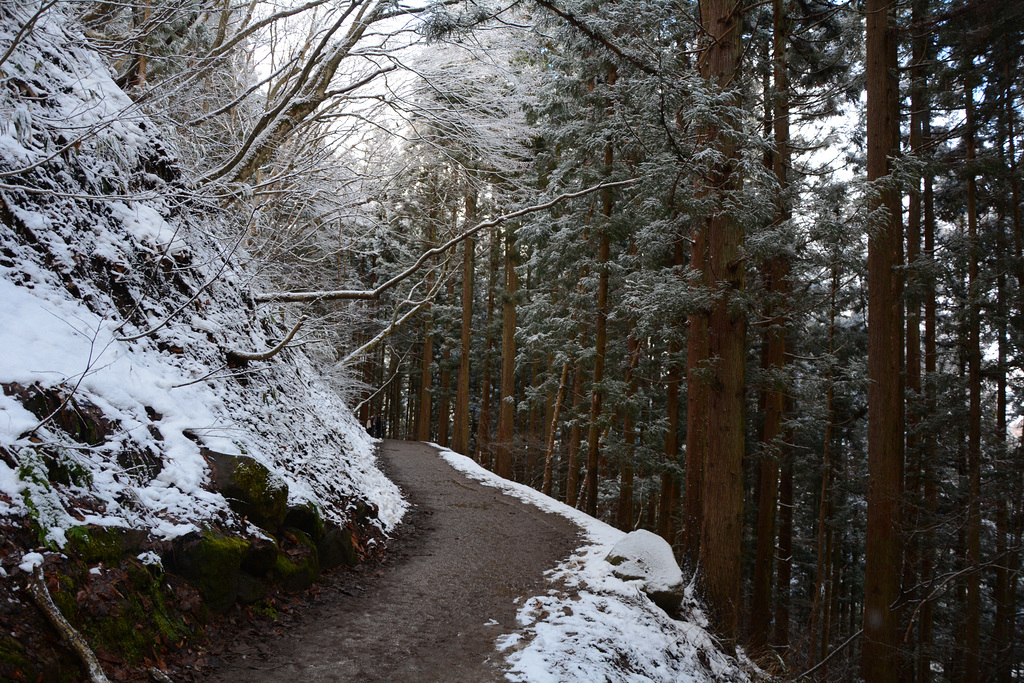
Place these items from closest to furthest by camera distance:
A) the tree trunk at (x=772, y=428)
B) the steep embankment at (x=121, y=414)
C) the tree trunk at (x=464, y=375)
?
the steep embankment at (x=121, y=414), the tree trunk at (x=772, y=428), the tree trunk at (x=464, y=375)

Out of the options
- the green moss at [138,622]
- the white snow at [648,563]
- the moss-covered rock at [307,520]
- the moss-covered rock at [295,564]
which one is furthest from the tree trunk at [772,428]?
the green moss at [138,622]

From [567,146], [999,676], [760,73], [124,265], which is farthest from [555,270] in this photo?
[999,676]

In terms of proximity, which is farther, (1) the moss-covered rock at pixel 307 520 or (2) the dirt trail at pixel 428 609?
Answer: (1) the moss-covered rock at pixel 307 520

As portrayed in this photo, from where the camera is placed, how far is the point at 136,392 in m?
4.29

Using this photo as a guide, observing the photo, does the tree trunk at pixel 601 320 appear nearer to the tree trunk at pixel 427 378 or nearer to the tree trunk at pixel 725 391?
the tree trunk at pixel 725 391

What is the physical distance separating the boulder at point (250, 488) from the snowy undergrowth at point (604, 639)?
89.3 inches

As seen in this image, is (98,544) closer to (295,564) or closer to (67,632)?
(67,632)

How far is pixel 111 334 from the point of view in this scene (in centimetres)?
446

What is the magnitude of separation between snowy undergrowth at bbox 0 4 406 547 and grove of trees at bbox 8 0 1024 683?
0.49m

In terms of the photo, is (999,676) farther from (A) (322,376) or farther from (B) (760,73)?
(A) (322,376)

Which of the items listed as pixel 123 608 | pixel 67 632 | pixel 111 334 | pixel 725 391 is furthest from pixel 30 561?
pixel 725 391

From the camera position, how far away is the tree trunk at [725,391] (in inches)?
236

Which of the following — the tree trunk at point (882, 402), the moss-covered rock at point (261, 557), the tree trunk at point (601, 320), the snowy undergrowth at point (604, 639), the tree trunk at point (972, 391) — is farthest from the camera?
the tree trunk at point (601, 320)

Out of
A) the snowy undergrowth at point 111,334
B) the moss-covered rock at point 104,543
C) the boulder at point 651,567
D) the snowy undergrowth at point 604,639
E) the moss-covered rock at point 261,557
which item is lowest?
the snowy undergrowth at point 604,639
